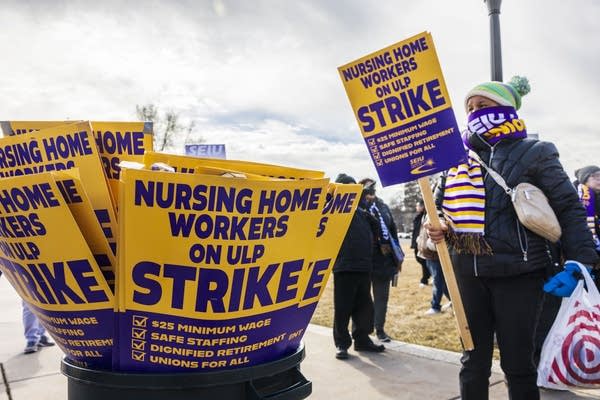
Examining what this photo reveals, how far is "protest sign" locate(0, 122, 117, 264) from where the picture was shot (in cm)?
117

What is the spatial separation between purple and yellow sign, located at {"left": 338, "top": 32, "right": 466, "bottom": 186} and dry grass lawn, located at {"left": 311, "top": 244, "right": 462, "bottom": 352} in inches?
108

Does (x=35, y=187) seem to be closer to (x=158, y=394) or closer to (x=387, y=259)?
(x=158, y=394)

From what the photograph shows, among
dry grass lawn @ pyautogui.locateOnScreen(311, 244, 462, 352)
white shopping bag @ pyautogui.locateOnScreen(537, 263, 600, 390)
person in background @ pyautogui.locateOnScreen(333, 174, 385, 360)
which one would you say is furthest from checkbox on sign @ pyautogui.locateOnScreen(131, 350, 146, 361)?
dry grass lawn @ pyautogui.locateOnScreen(311, 244, 462, 352)

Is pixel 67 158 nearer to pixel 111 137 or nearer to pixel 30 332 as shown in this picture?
pixel 111 137

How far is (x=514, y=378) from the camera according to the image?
2.38 metres

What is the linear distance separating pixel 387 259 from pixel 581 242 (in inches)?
125

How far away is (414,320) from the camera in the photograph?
6301mm

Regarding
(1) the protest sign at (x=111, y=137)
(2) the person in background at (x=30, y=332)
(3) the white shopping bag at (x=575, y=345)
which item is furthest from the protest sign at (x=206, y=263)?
(2) the person in background at (x=30, y=332)

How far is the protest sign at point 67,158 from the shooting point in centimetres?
117

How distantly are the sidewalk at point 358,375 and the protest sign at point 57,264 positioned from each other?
9.04ft

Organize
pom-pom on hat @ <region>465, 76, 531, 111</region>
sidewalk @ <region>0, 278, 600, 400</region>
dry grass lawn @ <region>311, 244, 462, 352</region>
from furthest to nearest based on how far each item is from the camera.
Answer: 1. dry grass lawn @ <region>311, 244, 462, 352</region>
2. sidewalk @ <region>0, 278, 600, 400</region>
3. pom-pom on hat @ <region>465, 76, 531, 111</region>

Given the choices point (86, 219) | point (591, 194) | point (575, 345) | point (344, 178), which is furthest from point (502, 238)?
point (591, 194)

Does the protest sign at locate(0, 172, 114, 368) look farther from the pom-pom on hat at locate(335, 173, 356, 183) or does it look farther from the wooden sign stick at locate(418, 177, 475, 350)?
the pom-pom on hat at locate(335, 173, 356, 183)

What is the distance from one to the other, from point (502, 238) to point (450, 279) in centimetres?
33
